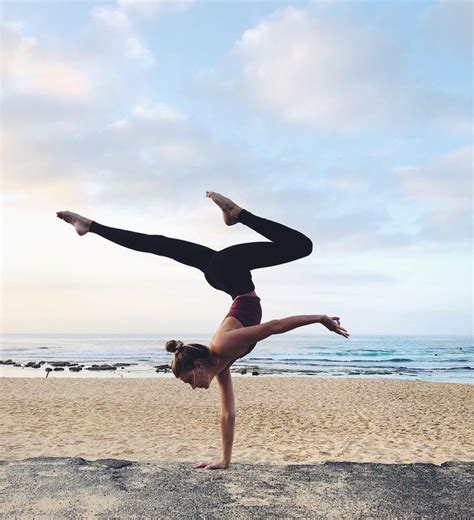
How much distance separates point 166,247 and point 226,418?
1.76 metres

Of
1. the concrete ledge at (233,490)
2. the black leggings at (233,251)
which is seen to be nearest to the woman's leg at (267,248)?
the black leggings at (233,251)

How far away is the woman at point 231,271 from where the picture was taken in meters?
3.84

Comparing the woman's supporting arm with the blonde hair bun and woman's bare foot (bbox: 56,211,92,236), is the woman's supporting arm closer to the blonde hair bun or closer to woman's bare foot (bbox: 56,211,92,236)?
the blonde hair bun

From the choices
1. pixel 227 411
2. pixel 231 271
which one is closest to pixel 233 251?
pixel 231 271

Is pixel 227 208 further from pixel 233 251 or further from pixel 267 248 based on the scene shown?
pixel 267 248

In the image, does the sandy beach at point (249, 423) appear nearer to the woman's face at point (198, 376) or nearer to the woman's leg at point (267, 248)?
the woman's face at point (198, 376)

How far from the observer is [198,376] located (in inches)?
155

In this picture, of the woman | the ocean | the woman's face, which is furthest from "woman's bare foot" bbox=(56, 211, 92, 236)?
the ocean

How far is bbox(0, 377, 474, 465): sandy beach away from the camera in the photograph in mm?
8695

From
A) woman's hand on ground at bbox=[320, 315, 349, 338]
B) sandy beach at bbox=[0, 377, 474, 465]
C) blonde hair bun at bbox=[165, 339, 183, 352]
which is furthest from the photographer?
sandy beach at bbox=[0, 377, 474, 465]

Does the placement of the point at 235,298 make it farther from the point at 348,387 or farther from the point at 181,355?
the point at 348,387

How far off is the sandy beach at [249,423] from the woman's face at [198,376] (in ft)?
5.91

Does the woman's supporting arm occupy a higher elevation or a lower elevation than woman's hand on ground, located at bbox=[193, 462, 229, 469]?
higher

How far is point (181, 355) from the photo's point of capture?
156 inches
